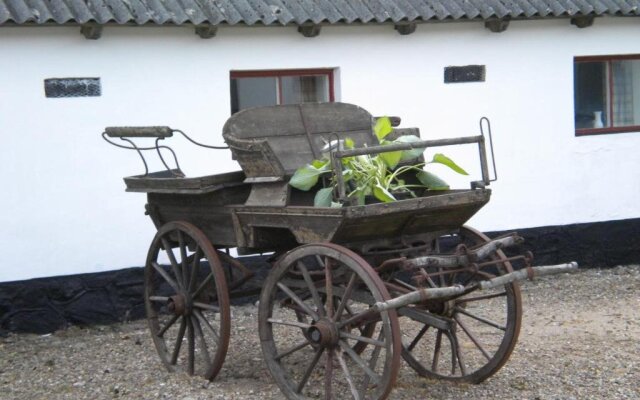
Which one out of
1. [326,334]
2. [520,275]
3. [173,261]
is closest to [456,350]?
[520,275]

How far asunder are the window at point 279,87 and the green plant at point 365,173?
10.6 feet

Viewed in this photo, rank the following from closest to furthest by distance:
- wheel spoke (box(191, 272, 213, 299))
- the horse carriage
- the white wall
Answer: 1. the horse carriage
2. wheel spoke (box(191, 272, 213, 299))
3. the white wall


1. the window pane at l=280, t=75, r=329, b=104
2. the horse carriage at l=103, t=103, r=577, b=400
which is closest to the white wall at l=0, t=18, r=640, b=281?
the window pane at l=280, t=75, r=329, b=104

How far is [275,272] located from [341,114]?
1376 mm

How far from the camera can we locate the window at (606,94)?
1109 centimetres

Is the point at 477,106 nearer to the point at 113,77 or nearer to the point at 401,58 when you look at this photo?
the point at 401,58

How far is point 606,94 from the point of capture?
441 inches

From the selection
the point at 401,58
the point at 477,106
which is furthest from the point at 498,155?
the point at 401,58

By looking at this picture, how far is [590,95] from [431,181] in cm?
515

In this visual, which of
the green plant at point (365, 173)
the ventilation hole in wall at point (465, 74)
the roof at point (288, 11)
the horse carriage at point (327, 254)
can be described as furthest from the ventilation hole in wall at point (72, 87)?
the ventilation hole in wall at point (465, 74)

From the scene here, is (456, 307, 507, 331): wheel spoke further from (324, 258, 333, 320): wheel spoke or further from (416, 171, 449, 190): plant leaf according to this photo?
(324, 258, 333, 320): wheel spoke

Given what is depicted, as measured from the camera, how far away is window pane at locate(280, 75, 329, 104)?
9789 millimetres

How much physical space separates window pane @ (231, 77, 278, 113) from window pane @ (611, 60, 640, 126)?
3.94m

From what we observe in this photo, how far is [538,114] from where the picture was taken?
10.7 m
